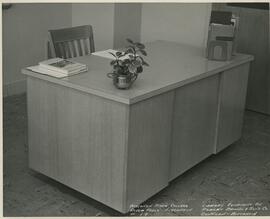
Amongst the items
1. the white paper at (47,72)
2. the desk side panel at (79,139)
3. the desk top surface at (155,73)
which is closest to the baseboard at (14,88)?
the desk top surface at (155,73)

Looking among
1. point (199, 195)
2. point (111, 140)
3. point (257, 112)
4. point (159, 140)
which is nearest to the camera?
point (111, 140)

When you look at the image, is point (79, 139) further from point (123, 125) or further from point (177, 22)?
point (177, 22)

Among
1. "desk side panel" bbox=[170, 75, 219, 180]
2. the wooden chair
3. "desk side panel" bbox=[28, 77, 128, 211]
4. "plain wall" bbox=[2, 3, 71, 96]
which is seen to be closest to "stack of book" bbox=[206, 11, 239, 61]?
"desk side panel" bbox=[170, 75, 219, 180]

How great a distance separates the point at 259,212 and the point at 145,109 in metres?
0.90

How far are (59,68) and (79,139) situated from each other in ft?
1.31

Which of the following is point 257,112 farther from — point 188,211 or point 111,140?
point 111,140

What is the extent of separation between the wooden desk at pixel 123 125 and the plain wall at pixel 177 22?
1.20m

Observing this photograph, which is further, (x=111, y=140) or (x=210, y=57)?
(x=210, y=57)

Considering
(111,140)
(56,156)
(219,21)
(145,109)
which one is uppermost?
(219,21)

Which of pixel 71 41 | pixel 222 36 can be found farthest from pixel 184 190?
pixel 71 41

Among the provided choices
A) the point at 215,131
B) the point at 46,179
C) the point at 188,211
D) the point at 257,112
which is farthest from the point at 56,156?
the point at 257,112

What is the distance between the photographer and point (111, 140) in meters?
2.54

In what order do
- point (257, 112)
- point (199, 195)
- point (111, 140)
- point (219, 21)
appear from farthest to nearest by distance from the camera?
1. point (257, 112)
2. point (219, 21)
3. point (199, 195)
4. point (111, 140)

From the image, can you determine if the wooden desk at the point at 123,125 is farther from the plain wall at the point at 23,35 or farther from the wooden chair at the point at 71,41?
the plain wall at the point at 23,35
